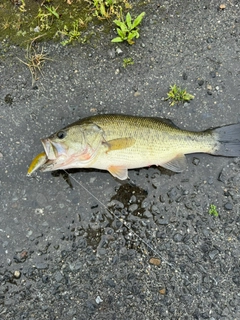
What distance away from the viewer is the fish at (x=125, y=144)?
3902 mm

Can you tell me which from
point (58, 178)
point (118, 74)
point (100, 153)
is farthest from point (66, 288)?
point (118, 74)

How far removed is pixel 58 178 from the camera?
431cm

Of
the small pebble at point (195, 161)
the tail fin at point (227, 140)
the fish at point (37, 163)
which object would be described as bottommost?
the small pebble at point (195, 161)

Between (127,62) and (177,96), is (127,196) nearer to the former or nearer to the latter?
(177,96)

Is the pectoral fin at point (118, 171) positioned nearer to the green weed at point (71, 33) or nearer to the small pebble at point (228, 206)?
the small pebble at point (228, 206)

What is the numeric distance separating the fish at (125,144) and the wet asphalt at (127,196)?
0.71 feet

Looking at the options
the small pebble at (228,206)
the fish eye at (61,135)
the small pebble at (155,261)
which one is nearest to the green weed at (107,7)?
the fish eye at (61,135)

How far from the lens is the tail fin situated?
427 cm

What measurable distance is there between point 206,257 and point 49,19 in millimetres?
3486

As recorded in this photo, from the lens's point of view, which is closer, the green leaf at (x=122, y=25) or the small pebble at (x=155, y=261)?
the small pebble at (x=155, y=261)

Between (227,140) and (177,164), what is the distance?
0.67 m

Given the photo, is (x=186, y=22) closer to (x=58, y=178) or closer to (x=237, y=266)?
(x=58, y=178)

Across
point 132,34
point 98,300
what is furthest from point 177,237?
point 132,34

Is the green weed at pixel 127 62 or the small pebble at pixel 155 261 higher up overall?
the green weed at pixel 127 62
